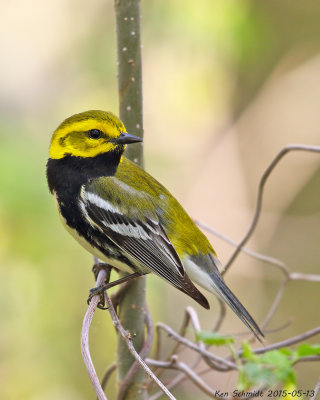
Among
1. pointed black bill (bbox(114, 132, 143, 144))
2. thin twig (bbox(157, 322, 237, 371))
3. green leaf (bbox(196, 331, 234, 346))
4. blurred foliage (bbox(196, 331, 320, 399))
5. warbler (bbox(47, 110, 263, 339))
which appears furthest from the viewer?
warbler (bbox(47, 110, 263, 339))

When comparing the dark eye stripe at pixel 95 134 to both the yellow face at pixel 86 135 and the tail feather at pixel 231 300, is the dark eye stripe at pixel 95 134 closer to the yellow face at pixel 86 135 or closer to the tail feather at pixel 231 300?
the yellow face at pixel 86 135

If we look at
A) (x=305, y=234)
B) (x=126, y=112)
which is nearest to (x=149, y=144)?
(x=305, y=234)

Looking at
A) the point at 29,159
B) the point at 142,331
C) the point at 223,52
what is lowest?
the point at 142,331

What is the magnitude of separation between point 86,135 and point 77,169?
0.55 feet

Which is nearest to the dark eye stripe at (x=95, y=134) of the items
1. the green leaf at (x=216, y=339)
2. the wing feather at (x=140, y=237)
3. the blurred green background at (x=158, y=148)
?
the wing feather at (x=140, y=237)

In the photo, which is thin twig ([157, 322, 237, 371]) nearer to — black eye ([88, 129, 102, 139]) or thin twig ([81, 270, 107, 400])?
thin twig ([81, 270, 107, 400])

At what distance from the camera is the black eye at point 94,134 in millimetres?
2795

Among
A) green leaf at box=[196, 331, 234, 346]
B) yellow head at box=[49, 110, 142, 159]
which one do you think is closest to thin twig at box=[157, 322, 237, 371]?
green leaf at box=[196, 331, 234, 346]

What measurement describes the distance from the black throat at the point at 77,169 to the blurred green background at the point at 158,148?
123 centimetres

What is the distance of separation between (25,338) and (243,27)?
2871 mm

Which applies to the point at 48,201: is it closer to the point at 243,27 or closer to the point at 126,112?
the point at 126,112

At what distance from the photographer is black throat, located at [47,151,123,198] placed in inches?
109

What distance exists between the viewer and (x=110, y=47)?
4.91 m

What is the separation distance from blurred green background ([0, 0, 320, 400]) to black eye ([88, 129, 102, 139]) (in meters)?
1.32
